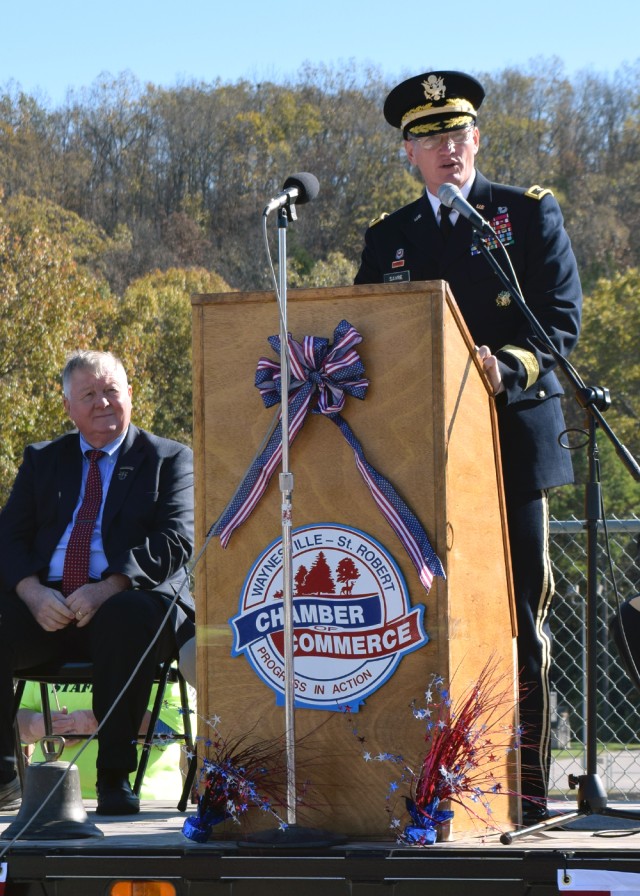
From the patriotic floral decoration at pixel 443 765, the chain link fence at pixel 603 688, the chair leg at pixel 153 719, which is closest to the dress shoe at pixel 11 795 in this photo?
the chair leg at pixel 153 719

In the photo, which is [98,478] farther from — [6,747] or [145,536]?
[6,747]

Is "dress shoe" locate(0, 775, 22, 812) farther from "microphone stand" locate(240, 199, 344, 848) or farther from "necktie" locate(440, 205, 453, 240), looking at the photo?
"necktie" locate(440, 205, 453, 240)

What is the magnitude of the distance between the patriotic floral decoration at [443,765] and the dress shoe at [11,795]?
1.59m

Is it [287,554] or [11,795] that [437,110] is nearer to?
[287,554]

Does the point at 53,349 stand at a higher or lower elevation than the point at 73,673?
higher

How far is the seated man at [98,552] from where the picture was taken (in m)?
3.98

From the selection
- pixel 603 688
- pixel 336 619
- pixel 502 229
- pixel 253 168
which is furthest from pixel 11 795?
pixel 253 168

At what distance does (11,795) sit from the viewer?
159 inches

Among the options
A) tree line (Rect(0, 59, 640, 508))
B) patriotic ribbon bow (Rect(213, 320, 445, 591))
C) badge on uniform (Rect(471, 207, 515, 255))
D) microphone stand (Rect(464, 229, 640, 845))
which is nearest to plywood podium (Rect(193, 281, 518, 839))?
patriotic ribbon bow (Rect(213, 320, 445, 591))

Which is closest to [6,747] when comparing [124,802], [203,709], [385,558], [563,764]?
[124,802]

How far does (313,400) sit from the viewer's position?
298 centimetres

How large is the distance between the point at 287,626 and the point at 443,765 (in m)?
0.45

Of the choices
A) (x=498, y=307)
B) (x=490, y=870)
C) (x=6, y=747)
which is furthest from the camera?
(x=6, y=747)

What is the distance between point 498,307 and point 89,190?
67.4m
